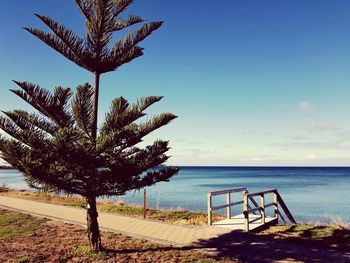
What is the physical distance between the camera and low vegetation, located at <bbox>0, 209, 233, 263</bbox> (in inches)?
287

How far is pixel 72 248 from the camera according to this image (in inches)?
319

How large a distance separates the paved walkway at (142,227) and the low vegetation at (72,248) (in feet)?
1.93

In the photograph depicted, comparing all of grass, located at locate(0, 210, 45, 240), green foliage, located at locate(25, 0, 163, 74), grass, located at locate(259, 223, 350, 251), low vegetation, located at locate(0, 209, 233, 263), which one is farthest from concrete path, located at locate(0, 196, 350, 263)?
green foliage, located at locate(25, 0, 163, 74)

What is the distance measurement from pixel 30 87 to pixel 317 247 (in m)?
7.34

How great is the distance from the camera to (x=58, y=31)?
762cm

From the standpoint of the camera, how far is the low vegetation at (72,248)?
7.29m

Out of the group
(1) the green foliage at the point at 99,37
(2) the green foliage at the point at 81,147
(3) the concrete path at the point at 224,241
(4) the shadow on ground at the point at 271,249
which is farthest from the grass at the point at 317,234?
(1) the green foliage at the point at 99,37

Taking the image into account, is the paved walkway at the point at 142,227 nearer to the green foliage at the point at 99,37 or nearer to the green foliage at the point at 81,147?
the green foliage at the point at 81,147

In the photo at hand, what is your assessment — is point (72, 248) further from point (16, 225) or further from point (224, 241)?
point (16, 225)

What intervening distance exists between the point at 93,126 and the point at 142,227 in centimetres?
408

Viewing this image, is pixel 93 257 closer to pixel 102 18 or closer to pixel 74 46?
pixel 74 46

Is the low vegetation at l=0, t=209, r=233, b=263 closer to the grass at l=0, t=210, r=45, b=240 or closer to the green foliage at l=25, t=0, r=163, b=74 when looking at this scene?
the grass at l=0, t=210, r=45, b=240

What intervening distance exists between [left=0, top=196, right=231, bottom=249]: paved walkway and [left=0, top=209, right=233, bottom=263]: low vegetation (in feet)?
1.93

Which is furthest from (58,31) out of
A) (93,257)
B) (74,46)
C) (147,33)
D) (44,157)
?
(93,257)
